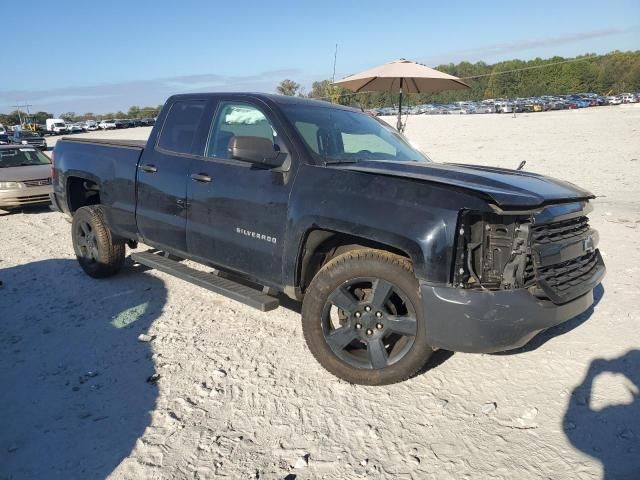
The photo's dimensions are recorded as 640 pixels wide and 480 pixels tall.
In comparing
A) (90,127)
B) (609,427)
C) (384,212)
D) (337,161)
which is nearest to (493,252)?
(384,212)

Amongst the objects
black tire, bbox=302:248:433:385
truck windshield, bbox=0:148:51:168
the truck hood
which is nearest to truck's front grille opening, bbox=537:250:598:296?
the truck hood

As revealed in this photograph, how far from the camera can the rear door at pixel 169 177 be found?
14.0 feet

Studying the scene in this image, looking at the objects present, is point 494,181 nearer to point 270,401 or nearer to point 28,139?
point 270,401

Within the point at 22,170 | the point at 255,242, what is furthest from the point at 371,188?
the point at 22,170

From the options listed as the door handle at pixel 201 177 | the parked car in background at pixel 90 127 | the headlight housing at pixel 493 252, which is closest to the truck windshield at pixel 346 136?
the door handle at pixel 201 177

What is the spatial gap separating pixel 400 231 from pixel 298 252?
839 mm

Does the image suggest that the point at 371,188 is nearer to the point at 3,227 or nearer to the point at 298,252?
the point at 298,252

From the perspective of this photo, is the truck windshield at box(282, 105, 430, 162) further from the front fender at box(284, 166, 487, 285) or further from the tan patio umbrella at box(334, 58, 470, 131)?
the tan patio umbrella at box(334, 58, 470, 131)

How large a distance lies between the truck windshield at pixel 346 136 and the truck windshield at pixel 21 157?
9145 mm

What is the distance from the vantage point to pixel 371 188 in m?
3.11

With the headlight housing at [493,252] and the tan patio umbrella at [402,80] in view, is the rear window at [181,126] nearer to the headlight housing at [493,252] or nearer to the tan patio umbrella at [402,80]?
the headlight housing at [493,252]

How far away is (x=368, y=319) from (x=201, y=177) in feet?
6.06

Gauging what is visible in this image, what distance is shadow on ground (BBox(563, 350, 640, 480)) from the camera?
8.32ft

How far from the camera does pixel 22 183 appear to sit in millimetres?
9641
